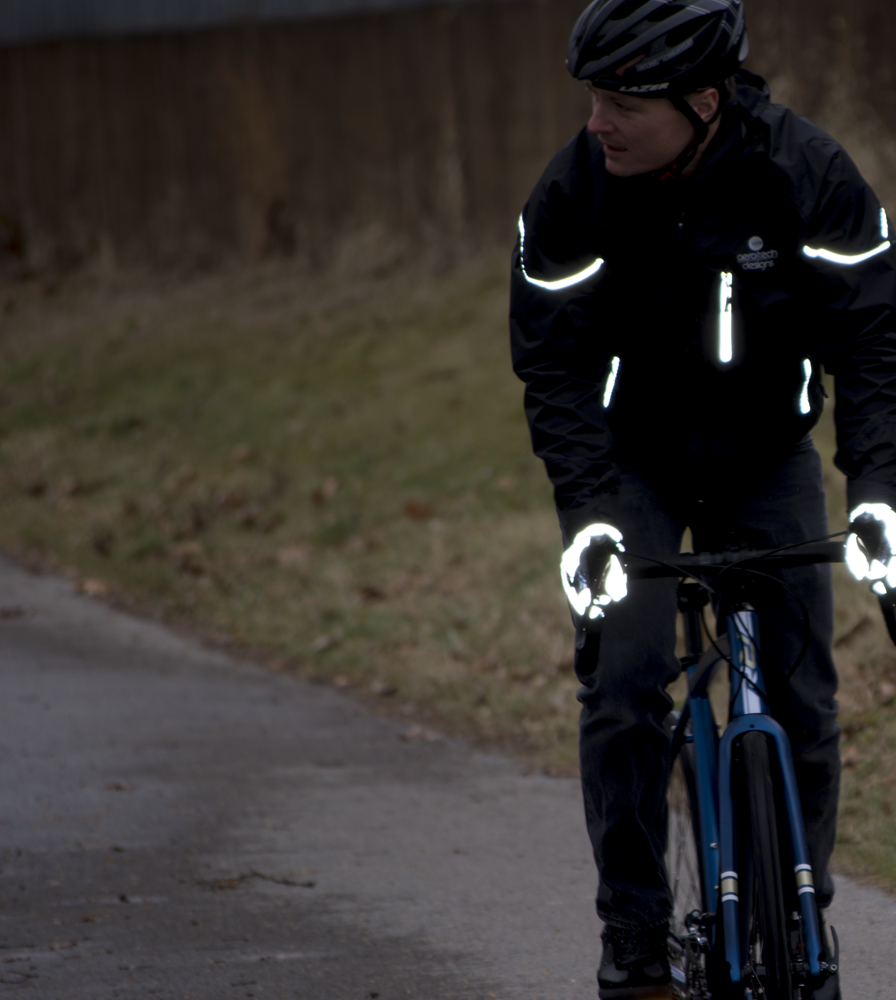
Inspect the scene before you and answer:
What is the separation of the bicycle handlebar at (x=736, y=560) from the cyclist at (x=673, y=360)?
0.28 feet

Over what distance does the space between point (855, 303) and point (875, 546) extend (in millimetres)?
543

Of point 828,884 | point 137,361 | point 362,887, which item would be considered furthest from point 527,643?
point 137,361

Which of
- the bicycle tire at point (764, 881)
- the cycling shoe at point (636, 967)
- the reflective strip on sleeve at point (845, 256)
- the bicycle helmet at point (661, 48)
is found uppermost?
the bicycle helmet at point (661, 48)

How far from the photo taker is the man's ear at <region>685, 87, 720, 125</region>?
123 inches

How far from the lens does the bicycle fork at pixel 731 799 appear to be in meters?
2.83

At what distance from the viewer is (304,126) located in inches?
682

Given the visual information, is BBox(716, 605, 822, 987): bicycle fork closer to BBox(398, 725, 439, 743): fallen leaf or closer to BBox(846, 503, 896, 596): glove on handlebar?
BBox(846, 503, 896, 596): glove on handlebar

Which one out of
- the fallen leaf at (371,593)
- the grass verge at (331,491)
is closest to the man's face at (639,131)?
the grass verge at (331,491)

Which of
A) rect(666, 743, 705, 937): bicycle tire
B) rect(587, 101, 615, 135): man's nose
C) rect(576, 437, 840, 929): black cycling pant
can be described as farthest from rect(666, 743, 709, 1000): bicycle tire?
rect(587, 101, 615, 135): man's nose

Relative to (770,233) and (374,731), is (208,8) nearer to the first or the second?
(374,731)

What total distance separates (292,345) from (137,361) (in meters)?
→ 1.68

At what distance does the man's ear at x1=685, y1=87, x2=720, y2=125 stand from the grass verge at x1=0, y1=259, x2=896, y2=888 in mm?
2535

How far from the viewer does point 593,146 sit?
327 centimetres

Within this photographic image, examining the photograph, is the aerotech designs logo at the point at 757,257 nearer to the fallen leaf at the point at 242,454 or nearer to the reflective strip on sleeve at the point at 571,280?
the reflective strip on sleeve at the point at 571,280
